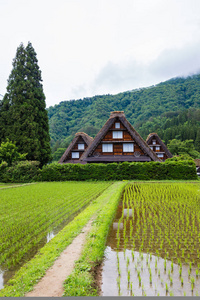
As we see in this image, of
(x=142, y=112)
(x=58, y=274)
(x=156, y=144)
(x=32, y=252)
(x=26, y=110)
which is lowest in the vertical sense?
(x=32, y=252)

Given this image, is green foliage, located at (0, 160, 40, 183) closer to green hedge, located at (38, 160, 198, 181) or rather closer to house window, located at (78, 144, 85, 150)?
green hedge, located at (38, 160, 198, 181)

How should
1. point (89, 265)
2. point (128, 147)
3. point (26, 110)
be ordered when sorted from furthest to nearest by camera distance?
1. point (26, 110)
2. point (128, 147)
3. point (89, 265)

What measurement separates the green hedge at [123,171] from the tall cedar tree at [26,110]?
568 centimetres

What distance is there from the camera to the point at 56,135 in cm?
6556

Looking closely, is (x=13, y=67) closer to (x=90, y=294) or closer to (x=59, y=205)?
(x=59, y=205)

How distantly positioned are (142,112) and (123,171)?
2241 inches

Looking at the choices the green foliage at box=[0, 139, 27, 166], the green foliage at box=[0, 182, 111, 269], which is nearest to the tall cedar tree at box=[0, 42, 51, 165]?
the green foliage at box=[0, 139, 27, 166]

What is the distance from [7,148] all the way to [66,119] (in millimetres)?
44860

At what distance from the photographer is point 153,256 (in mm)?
4566

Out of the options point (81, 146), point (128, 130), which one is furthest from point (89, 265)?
point (81, 146)

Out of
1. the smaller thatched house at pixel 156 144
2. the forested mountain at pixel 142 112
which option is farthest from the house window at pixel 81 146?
the forested mountain at pixel 142 112

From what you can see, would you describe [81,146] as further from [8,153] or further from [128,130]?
[8,153]

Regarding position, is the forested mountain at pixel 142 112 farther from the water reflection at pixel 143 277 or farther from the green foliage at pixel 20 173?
the water reflection at pixel 143 277

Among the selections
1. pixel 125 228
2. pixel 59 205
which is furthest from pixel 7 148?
pixel 125 228
